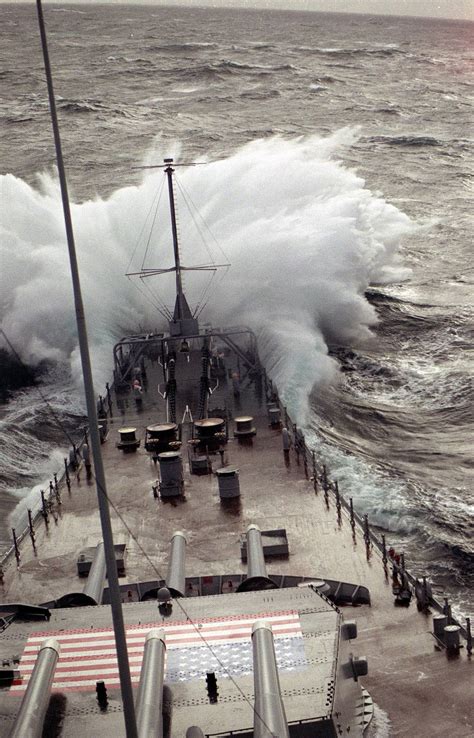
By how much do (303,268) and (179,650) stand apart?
3461cm

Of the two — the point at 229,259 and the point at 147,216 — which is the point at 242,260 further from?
the point at 147,216

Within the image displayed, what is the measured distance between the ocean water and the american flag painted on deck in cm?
869

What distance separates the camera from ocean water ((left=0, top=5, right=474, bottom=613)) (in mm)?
31984

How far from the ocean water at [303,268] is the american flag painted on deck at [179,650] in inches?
342

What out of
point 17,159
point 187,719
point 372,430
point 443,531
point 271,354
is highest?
point 17,159

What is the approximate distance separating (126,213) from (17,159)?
31.0 metres

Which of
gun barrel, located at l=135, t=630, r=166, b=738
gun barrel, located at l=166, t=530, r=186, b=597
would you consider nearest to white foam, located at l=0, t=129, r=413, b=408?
gun barrel, located at l=166, t=530, r=186, b=597

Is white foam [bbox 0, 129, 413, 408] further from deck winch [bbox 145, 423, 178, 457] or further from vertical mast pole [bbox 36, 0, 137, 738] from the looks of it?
vertical mast pole [bbox 36, 0, 137, 738]

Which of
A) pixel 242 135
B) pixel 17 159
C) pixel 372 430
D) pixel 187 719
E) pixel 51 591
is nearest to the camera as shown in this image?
pixel 187 719

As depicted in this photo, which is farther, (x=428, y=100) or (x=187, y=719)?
(x=428, y=100)

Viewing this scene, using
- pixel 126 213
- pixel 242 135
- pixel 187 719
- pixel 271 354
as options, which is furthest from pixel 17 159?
pixel 187 719

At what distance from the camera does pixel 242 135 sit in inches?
3723

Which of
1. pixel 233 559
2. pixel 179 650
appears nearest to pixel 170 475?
pixel 233 559

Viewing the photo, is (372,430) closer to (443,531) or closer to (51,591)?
(443,531)
